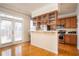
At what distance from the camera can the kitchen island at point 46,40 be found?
2688 millimetres

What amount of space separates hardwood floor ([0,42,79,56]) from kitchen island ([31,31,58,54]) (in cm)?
15

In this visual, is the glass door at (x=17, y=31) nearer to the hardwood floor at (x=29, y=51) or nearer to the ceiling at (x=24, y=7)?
the hardwood floor at (x=29, y=51)

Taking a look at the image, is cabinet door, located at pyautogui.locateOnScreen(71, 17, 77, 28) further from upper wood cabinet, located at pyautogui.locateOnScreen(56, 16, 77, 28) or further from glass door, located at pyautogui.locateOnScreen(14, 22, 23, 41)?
glass door, located at pyautogui.locateOnScreen(14, 22, 23, 41)

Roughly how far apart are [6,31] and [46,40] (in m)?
1.37

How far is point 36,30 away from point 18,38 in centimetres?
65

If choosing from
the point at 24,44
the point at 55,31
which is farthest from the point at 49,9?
the point at 24,44

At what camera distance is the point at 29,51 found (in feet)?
9.33

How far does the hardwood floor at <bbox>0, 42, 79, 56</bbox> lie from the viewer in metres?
2.46

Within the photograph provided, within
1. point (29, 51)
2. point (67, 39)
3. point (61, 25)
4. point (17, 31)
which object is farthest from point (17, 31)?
point (67, 39)

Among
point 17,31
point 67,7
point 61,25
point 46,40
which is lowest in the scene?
point 46,40

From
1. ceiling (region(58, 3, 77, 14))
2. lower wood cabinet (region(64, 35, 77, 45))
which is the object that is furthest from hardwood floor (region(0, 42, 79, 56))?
ceiling (region(58, 3, 77, 14))

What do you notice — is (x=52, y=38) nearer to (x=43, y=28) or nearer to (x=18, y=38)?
(x=43, y=28)

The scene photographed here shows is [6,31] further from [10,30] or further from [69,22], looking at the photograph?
[69,22]

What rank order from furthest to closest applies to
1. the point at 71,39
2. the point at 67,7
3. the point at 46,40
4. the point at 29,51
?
the point at 46,40, the point at 29,51, the point at 71,39, the point at 67,7
